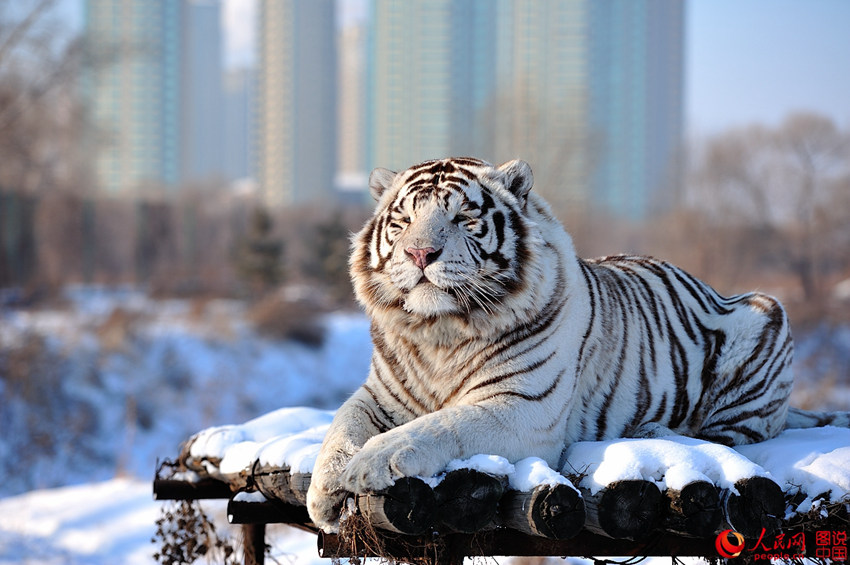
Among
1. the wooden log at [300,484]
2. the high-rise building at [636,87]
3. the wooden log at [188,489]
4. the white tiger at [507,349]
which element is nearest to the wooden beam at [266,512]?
the wooden log at [300,484]

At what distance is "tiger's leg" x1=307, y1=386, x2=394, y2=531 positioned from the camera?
2320 millimetres

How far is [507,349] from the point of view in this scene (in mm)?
2686

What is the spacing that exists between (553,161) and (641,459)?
2126 centimetres

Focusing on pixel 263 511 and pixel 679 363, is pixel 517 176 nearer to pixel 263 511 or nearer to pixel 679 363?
pixel 679 363

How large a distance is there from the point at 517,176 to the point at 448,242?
0.43 m

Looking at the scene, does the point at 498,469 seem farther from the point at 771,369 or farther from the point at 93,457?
the point at 93,457

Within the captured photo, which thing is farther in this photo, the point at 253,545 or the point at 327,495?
the point at 253,545

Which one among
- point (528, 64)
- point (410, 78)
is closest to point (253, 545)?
point (528, 64)

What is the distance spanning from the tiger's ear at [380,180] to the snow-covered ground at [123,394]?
3.57m

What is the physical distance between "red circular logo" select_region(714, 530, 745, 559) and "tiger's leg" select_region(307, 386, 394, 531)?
113 cm

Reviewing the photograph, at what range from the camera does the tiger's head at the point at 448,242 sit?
2.61 m

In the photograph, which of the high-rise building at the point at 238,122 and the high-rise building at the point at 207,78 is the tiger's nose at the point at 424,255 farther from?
the high-rise building at the point at 238,122

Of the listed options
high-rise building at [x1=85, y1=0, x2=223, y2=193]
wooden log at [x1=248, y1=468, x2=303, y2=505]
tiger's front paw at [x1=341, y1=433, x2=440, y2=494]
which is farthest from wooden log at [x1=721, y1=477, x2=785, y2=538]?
high-rise building at [x1=85, y1=0, x2=223, y2=193]

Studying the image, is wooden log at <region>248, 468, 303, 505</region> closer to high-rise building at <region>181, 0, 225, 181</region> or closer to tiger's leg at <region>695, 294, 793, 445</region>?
tiger's leg at <region>695, 294, 793, 445</region>
